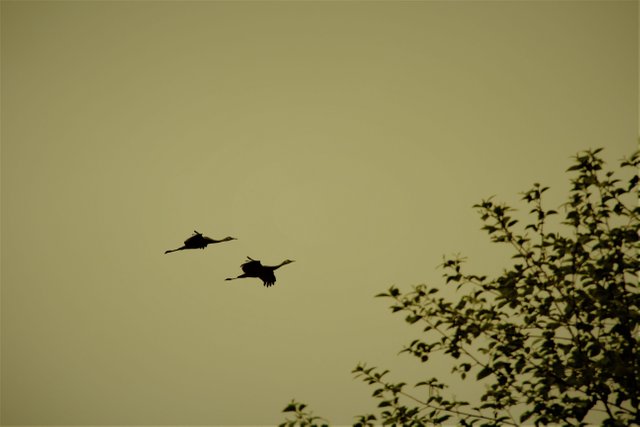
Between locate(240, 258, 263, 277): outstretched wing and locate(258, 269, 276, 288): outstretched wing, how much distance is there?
1.6 inches

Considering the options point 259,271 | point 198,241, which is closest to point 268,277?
point 259,271

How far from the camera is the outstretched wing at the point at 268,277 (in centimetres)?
438

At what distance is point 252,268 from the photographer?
14.4ft

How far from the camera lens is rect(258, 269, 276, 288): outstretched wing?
14.4 feet

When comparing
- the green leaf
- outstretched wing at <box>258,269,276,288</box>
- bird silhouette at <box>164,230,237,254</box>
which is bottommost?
the green leaf

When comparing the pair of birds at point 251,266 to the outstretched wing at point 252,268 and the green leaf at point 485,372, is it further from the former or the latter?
the green leaf at point 485,372

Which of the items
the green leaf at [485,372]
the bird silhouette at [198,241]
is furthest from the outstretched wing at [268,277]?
the green leaf at [485,372]

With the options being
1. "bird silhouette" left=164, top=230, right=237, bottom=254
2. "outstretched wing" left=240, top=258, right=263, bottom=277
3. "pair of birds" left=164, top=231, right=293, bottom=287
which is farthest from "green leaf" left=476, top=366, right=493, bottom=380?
"bird silhouette" left=164, top=230, right=237, bottom=254

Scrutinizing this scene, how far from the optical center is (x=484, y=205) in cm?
753

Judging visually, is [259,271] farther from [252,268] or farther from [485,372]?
[485,372]

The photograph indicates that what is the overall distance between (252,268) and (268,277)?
0.15 meters

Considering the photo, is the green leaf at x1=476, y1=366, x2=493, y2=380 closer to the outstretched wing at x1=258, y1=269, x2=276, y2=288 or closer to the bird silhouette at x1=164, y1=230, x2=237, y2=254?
the outstretched wing at x1=258, y1=269, x2=276, y2=288

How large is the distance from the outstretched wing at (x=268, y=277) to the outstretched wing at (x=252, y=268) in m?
0.04

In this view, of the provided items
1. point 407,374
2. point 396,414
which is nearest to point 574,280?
point 396,414
